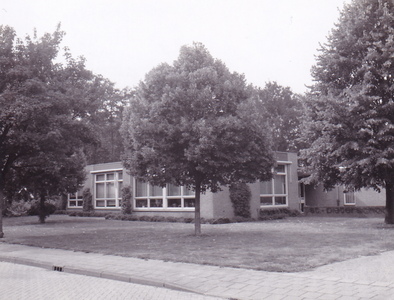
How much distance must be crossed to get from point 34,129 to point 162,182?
5082 millimetres

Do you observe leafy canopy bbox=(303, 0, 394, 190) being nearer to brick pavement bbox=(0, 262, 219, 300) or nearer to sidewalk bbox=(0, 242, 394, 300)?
sidewalk bbox=(0, 242, 394, 300)

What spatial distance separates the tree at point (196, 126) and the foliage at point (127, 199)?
1551 cm

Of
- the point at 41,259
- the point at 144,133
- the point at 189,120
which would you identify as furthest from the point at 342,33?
the point at 41,259

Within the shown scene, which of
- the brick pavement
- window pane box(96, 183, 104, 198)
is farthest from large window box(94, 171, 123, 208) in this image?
the brick pavement

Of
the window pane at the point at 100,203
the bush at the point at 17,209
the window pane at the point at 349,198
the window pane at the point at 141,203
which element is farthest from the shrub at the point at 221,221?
the bush at the point at 17,209

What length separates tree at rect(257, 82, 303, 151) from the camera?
55925 mm

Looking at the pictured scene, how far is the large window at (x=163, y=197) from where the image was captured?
85.0 feet

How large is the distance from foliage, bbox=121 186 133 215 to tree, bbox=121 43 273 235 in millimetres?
15511

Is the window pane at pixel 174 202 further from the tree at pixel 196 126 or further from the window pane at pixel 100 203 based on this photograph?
the tree at pixel 196 126

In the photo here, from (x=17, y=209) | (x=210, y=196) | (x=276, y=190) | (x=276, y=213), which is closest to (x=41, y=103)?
(x=210, y=196)

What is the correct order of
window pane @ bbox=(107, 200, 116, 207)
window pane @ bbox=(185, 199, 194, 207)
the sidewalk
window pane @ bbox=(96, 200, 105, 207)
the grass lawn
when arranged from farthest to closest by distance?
window pane @ bbox=(96, 200, 105, 207), window pane @ bbox=(107, 200, 116, 207), window pane @ bbox=(185, 199, 194, 207), the grass lawn, the sidewalk

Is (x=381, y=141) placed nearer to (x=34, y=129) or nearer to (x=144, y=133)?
(x=144, y=133)

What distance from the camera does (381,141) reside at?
16.1 metres

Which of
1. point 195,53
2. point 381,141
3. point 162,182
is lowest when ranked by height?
point 162,182
